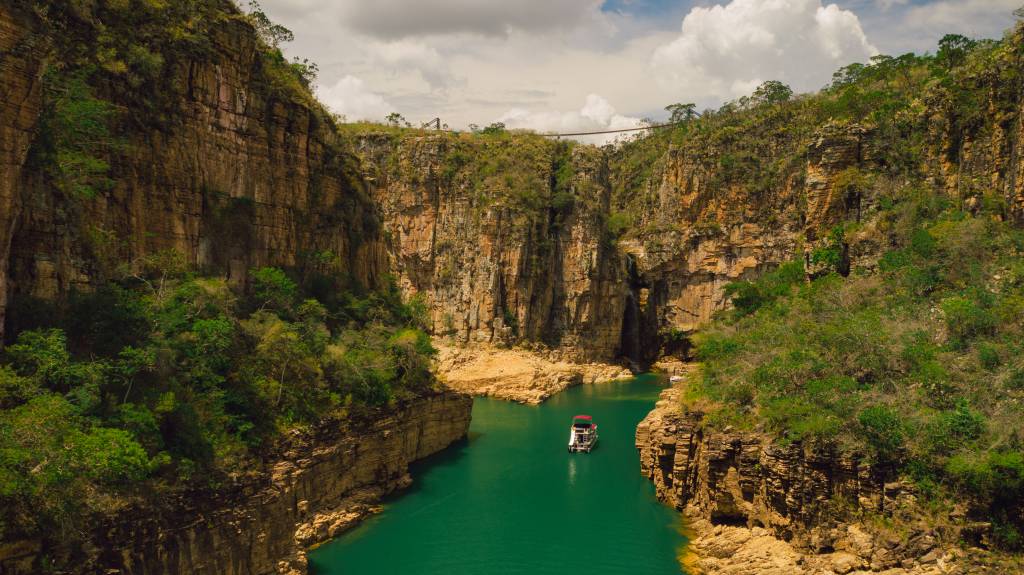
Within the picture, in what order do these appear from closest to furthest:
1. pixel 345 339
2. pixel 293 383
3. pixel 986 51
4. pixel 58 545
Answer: pixel 58 545 < pixel 293 383 < pixel 345 339 < pixel 986 51

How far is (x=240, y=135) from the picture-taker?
26.4 meters

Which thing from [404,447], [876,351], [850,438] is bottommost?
[404,447]

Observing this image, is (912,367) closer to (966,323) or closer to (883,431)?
(966,323)

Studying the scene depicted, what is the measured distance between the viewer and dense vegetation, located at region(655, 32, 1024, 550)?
18.3m

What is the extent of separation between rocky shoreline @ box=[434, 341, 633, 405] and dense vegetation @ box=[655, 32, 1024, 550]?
15033 mm

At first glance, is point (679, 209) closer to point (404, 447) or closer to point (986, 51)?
point (986, 51)

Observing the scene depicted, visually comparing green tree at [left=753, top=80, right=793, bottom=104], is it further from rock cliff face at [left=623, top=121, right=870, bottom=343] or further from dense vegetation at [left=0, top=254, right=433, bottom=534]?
dense vegetation at [left=0, top=254, right=433, bottom=534]

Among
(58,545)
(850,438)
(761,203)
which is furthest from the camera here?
(761,203)

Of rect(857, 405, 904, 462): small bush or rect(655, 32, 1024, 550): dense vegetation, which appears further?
rect(857, 405, 904, 462): small bush

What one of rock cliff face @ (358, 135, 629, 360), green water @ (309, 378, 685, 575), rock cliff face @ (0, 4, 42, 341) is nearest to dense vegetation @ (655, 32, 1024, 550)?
green water @ (309, 378, 685, 575)

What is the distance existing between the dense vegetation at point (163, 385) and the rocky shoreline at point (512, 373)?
20.1 m

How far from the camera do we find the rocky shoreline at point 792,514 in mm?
17344

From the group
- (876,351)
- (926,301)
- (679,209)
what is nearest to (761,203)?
(679,209)

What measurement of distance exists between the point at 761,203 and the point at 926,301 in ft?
116
